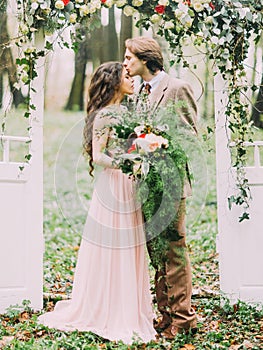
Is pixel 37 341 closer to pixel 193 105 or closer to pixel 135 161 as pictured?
pixel 135 161

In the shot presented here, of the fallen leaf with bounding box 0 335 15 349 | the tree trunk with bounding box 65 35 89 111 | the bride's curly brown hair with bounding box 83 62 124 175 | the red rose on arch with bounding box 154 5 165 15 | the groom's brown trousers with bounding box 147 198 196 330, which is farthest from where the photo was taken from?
the tree trunk with bounding box 65 35 89 111

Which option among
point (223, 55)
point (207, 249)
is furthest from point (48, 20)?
point (207, 249)

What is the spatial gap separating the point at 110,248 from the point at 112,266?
11cm

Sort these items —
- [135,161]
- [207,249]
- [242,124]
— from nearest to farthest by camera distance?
[135,161] → [242,124] → [207,249]

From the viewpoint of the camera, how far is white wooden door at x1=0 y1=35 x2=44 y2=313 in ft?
13.8

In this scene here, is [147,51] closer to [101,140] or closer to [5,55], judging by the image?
[101,140]

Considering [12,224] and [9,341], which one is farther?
[12,224]

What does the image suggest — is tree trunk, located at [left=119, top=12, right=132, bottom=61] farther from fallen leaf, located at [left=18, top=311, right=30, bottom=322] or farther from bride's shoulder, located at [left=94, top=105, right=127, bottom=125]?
fallen leaf, located at [left=18, top=311, right=30, bottom=322]

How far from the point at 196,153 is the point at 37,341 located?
1.43m

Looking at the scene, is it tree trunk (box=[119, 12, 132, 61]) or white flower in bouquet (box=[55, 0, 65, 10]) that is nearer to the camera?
white flower in bouquet (box=[55, 0, 65, 10])

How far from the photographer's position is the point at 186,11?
153 inches

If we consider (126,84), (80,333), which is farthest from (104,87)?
(80,333)

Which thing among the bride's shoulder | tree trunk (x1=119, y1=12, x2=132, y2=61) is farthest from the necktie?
tree trunk (x1=119, y1=12, x2=132, y2=61)

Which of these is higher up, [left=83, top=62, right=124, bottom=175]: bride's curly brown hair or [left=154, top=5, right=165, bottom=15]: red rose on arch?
[left=154, top=5, right=165, bottom=15]: red rose on arch
